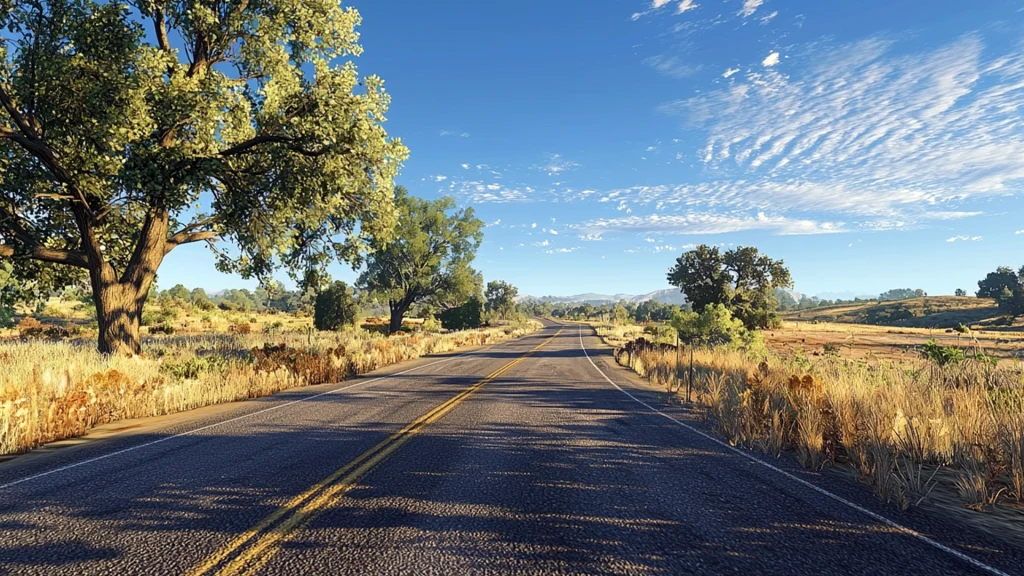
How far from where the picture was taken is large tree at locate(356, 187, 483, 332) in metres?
40.3

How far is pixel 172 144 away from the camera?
1310 centimetres

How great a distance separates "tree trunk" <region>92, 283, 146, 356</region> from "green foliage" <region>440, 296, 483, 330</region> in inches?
1993

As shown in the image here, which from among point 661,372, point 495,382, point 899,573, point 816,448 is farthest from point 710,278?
point 899,573

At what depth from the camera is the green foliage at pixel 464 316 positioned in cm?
6644

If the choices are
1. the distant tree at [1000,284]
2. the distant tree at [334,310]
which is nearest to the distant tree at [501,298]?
the distant tree at [334,310]

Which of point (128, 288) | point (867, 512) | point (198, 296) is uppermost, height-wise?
point (198, 296)

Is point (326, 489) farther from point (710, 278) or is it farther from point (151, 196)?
point (710, 278)

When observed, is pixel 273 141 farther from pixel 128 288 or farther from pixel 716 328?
pixel 716 328

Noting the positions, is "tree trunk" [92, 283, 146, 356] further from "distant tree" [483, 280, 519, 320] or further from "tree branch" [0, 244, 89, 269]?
"distant tree" [483, 280, 519, 320]

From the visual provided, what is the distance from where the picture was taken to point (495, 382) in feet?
51.5

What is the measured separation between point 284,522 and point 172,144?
13.4 m

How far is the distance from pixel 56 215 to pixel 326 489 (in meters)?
17.0

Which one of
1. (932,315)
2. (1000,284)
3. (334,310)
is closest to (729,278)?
(334,310)

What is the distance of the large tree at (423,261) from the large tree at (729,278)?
22.7 meters
